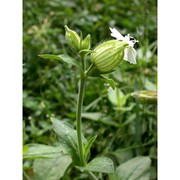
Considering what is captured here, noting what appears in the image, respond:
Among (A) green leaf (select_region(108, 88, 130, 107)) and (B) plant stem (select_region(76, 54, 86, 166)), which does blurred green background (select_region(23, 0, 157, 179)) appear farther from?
(B) plant stem (select_region(76, 54, 86, 166))

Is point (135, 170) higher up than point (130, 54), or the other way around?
point (130, 54)

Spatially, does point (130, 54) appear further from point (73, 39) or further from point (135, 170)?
point (135, 170)

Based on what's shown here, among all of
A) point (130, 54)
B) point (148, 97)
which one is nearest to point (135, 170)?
point (148, 97)

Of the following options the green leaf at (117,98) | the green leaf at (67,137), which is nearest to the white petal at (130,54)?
the green leaf at (67,137)

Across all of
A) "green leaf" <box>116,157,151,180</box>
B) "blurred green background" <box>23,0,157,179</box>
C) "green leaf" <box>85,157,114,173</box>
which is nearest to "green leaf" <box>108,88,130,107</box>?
"blurred green background" <box>23,0,157,179</box>

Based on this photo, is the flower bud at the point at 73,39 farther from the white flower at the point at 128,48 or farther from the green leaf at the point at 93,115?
the green leaf at the point at 93,115
